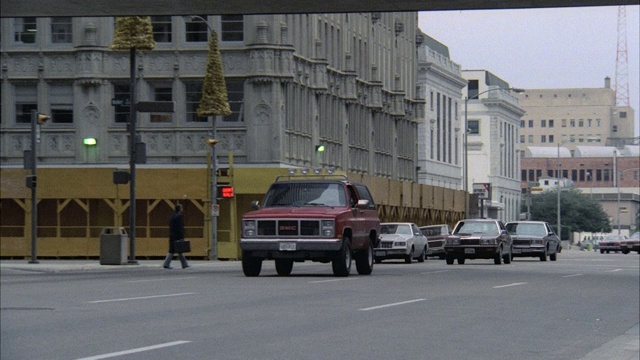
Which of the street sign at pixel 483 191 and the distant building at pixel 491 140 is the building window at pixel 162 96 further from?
the distant building at pixel 491 140

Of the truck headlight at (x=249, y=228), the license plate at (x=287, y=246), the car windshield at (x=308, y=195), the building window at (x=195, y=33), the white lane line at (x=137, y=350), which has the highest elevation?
the building window at (x=195, y=33)

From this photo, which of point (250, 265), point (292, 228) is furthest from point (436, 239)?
point (292, 228)

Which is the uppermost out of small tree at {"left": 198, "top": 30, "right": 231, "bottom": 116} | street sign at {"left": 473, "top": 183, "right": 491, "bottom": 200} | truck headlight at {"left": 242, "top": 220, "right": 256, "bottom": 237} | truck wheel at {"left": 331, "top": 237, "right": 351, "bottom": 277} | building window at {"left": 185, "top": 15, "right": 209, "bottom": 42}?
building window at {"left": 185, "top": 15, "right": 209, "bottom": 42}

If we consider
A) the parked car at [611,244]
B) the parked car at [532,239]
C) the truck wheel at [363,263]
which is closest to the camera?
the truck wheel at [363,263]

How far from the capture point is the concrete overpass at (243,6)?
901 inches

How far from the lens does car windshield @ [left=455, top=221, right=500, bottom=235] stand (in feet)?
153

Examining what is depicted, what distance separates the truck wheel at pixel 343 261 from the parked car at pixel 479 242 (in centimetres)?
1486

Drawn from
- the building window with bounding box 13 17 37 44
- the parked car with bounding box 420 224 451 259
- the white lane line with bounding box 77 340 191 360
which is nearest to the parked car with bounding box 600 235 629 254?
the parked car with bounding box 420 224 451 259

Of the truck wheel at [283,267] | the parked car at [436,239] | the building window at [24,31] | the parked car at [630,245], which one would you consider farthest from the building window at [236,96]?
the parked car at [630,245]

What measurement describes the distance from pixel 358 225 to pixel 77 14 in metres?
10.4

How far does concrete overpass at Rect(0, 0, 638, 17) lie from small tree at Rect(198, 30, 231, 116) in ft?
81.4

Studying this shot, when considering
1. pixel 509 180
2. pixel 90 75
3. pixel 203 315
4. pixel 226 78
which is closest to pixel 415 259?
pixel 226 78

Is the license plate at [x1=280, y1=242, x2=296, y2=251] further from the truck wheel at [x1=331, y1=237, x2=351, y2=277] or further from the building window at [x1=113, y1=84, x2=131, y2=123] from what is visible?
the building window at [x1=113, y1=84, x2=131, y2=123]

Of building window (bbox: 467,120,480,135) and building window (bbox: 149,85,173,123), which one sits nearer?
building window (bbox: 149,85,173,123)
